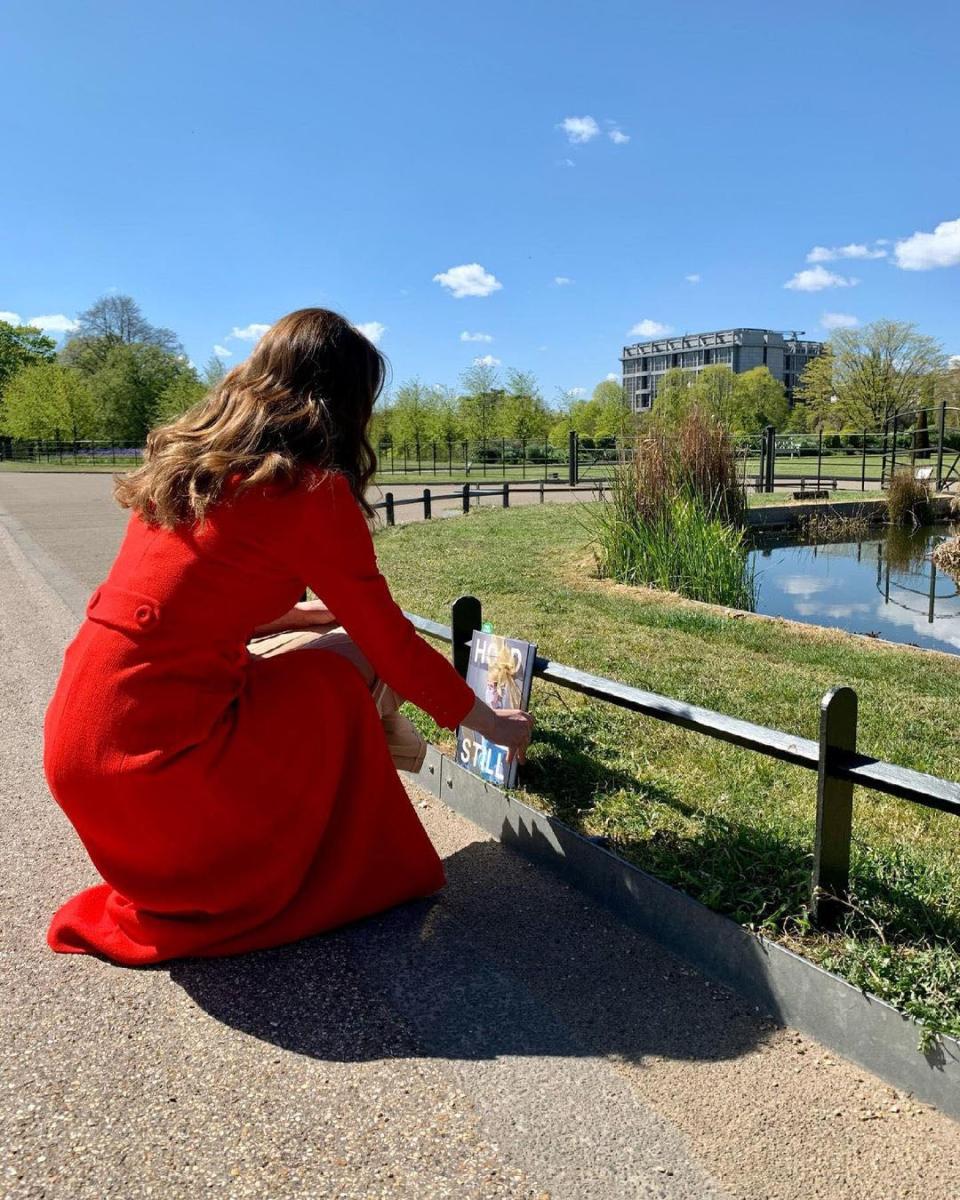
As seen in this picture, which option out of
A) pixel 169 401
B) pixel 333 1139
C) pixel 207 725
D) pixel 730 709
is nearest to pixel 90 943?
pixel 207 725

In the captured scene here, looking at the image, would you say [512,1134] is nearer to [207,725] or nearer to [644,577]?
[207,725]

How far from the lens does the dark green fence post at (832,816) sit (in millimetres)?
2512

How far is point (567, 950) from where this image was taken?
283cm

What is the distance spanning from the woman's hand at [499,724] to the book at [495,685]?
0.67m

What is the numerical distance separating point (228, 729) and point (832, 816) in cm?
167

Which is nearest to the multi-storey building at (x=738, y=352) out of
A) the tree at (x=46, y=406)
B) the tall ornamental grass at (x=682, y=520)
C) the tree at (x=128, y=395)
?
the tree at (x=128, y=395)

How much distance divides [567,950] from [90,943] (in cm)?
142

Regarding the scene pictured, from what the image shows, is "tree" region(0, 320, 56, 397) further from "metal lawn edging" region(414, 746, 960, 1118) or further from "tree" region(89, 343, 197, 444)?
"metal lawn edging" region(414, 746, 960, 1118)

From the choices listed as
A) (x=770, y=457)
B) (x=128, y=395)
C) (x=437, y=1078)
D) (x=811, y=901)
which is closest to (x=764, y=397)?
(x=128, y=395)

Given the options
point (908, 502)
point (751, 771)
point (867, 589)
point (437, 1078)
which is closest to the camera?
point (437, 1078)

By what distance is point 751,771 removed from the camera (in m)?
4.04

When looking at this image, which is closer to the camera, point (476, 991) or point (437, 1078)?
point (437, 1078)

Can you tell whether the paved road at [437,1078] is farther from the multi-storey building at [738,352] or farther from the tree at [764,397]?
the multi-storey building at [738,352]

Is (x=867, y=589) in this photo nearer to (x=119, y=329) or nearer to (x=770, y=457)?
(x=770, y=457)
